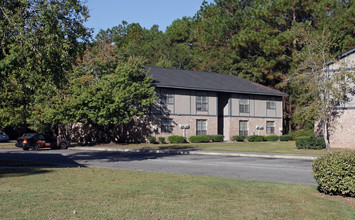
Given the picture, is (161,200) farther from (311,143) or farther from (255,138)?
(255,138)

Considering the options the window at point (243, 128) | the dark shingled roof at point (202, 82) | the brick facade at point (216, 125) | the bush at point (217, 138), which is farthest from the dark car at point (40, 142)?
the window at point (243, 128)

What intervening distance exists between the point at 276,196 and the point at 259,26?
162 ft

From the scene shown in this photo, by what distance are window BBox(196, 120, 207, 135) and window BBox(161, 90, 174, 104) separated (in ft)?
14.6

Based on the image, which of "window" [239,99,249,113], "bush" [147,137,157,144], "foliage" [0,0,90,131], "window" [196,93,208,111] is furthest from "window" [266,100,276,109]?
"foliage" [0,0,90,131]

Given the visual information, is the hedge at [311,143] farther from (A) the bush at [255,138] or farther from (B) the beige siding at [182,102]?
(B) the beige siding at [182,102]

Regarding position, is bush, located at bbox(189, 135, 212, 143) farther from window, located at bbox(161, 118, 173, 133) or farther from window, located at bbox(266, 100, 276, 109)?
window, located at bbox(266, 100, 276, 109)

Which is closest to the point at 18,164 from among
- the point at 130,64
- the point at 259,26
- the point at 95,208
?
the point at 95,208

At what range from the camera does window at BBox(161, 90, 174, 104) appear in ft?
145

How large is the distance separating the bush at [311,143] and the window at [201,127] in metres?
16.8

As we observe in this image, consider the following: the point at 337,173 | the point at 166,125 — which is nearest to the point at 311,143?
the point at 166,125

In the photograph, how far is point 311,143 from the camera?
103ft

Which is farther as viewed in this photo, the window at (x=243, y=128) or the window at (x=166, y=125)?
the window at (x=243, y=128)

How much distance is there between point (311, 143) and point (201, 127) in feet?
57.8

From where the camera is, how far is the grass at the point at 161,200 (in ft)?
25.3
